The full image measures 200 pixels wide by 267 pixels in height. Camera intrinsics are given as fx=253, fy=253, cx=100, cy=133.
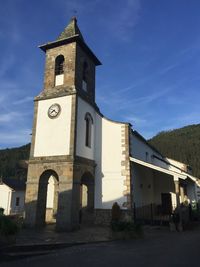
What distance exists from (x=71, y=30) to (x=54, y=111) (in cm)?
678

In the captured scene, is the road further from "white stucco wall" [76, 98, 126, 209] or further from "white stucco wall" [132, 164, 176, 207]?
"white stucco wall" [132, 164, 176, 207]

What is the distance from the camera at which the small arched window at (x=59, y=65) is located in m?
18.6

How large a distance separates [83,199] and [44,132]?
6.05m

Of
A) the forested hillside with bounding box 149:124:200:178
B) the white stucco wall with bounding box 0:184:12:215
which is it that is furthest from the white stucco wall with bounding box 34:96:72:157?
the forested hillside with bounding box 149:124:200:178

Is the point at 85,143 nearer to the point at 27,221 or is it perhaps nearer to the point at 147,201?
the point at 27,221

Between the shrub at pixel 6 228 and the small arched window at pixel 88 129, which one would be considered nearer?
the shrub at pixel 6 228

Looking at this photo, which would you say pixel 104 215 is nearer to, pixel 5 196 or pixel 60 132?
pixel 60 132

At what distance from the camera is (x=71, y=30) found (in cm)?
1933

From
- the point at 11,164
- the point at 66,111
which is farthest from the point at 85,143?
the point at 11,164

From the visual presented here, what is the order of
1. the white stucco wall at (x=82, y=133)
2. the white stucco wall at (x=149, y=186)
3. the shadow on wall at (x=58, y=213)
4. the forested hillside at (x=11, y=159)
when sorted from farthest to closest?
1. the forested hillside at (x=11, y=159)
2. the white stucco wall at (x=149, y=186)
3. the white stucco wall at (x=82, y=133)
4. the shadow on wall at (x=58, y=213)

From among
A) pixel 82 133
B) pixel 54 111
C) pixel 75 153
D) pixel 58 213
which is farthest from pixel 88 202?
pixel 54 111

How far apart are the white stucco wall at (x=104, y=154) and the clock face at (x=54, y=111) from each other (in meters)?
1.43

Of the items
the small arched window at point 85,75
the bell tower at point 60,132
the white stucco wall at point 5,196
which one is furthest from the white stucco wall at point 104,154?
the white stucco wall at point 5,196

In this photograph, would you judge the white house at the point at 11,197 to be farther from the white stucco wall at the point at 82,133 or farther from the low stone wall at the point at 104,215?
the white stucco wall at the point at 82,133
